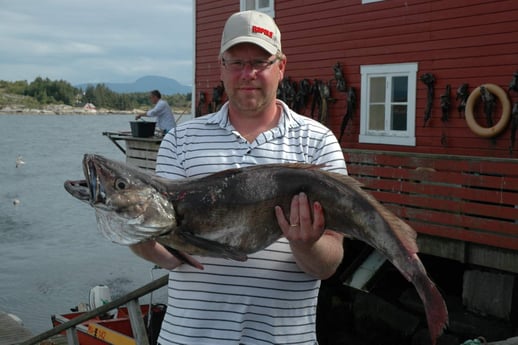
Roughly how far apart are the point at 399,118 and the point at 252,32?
35.4 ft

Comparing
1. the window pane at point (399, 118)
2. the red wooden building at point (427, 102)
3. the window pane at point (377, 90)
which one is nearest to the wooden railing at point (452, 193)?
the red wooden building at point (427, 102)

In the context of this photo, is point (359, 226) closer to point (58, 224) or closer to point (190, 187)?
point (190, 187)

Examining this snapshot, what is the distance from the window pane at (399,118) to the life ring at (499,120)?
69.0 inches

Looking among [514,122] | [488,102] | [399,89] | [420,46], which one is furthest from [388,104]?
[514,122]

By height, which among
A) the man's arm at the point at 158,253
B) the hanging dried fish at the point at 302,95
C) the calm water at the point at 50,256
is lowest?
the calm water at the point at 50,256

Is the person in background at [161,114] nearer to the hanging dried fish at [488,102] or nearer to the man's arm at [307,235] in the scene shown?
the hanging dried fish at [488,102]

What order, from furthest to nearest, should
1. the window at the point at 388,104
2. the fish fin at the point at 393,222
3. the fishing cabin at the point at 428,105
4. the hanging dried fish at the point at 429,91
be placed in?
the window at the point at 388,104 → the hanging dried fish at the point at 429,91 → the fishing cabin at the point at 428,105 → the fish fin at the point at 393,222

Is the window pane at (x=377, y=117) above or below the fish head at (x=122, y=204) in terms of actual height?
above

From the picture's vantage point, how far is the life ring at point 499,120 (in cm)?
1089

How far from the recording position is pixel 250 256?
289cm

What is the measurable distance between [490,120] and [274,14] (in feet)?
22.4

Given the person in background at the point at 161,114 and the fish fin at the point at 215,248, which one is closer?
the fish fin at the point at 215,248

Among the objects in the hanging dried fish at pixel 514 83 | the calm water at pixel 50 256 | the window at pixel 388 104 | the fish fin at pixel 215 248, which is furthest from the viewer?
the calm water at pixel 50 256

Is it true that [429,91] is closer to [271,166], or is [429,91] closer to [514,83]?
[514,83]
